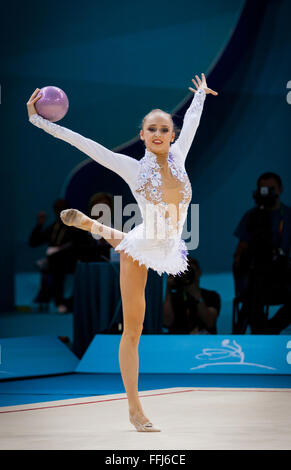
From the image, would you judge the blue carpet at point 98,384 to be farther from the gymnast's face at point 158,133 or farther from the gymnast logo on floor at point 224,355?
the gymnast's face at point 158,133

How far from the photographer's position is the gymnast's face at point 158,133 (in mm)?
4297

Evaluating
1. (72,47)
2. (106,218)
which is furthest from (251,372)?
(72,47)

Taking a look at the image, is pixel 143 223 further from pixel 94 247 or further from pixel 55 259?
pixel 55 259

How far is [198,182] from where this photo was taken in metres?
11.0

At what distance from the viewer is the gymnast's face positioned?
4297 mm

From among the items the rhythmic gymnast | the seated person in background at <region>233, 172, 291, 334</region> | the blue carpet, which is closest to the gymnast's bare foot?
the rhythmic gymnast

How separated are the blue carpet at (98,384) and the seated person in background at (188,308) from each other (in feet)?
2.91

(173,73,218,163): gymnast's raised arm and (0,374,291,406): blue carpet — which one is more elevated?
(173,73,218,163): gymnast's raised arm

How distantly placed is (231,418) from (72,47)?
752cm

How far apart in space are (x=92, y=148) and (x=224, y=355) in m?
2.96

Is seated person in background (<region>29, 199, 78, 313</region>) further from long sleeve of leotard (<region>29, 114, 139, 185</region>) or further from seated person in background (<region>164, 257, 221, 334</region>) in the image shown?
long sleeve of leotard (<region>29, 114, 139, 185</region>)

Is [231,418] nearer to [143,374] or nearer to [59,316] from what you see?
[143,374]

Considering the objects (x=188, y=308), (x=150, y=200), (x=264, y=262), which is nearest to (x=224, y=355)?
(x=188, y=308)

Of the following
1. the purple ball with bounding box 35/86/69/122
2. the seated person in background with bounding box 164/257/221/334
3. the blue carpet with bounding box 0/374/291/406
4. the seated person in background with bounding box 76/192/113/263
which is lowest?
the blue carpet with bounding box 0/374/291/406
